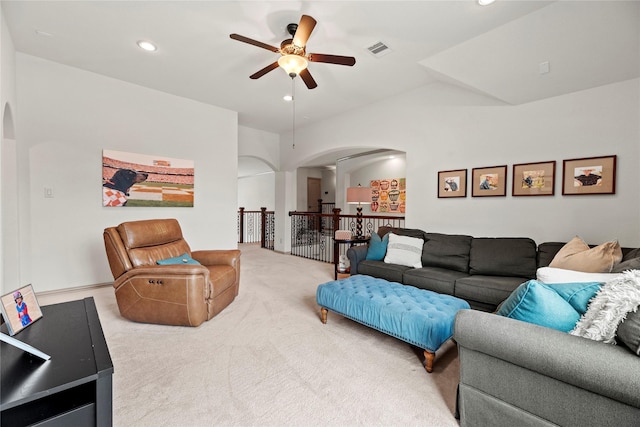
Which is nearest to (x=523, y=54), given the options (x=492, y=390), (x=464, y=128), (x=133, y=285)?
(x=464, y=128)

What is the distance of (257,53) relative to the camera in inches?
130

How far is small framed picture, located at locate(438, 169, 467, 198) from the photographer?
153 inches

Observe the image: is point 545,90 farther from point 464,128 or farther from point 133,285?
point 133,285

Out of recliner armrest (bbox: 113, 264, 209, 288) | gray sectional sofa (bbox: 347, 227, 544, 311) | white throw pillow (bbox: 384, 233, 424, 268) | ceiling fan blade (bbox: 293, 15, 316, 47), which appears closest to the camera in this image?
ceiling fan blade (bbox: 293, 15, 316, 47)

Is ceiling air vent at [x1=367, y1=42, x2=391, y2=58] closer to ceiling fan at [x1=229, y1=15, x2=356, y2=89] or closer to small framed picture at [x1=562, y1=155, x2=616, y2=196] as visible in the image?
ceiling fan at [x1=229, y1=15, x2=356, y2=89]

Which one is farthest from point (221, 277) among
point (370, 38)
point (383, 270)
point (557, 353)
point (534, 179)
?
point (534, 179)

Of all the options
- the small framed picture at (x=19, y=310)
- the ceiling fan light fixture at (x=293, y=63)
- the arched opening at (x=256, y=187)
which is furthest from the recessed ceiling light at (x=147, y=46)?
the arched opening at (x=256, y=187)

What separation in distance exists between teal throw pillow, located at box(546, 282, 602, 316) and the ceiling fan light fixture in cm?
262

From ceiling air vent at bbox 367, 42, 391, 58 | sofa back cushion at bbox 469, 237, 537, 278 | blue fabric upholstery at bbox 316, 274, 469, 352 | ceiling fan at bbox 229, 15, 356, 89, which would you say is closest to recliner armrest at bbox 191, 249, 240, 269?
blue fabric upholstery at bbox 316, 274, 469, 352

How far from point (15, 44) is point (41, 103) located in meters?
0.63

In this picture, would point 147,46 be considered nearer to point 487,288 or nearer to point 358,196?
point 358,196

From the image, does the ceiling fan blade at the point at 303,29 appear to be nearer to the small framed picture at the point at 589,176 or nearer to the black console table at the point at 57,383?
the black console table at the point at 57,383

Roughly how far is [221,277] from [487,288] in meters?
2.65

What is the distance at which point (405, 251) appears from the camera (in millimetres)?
3631
